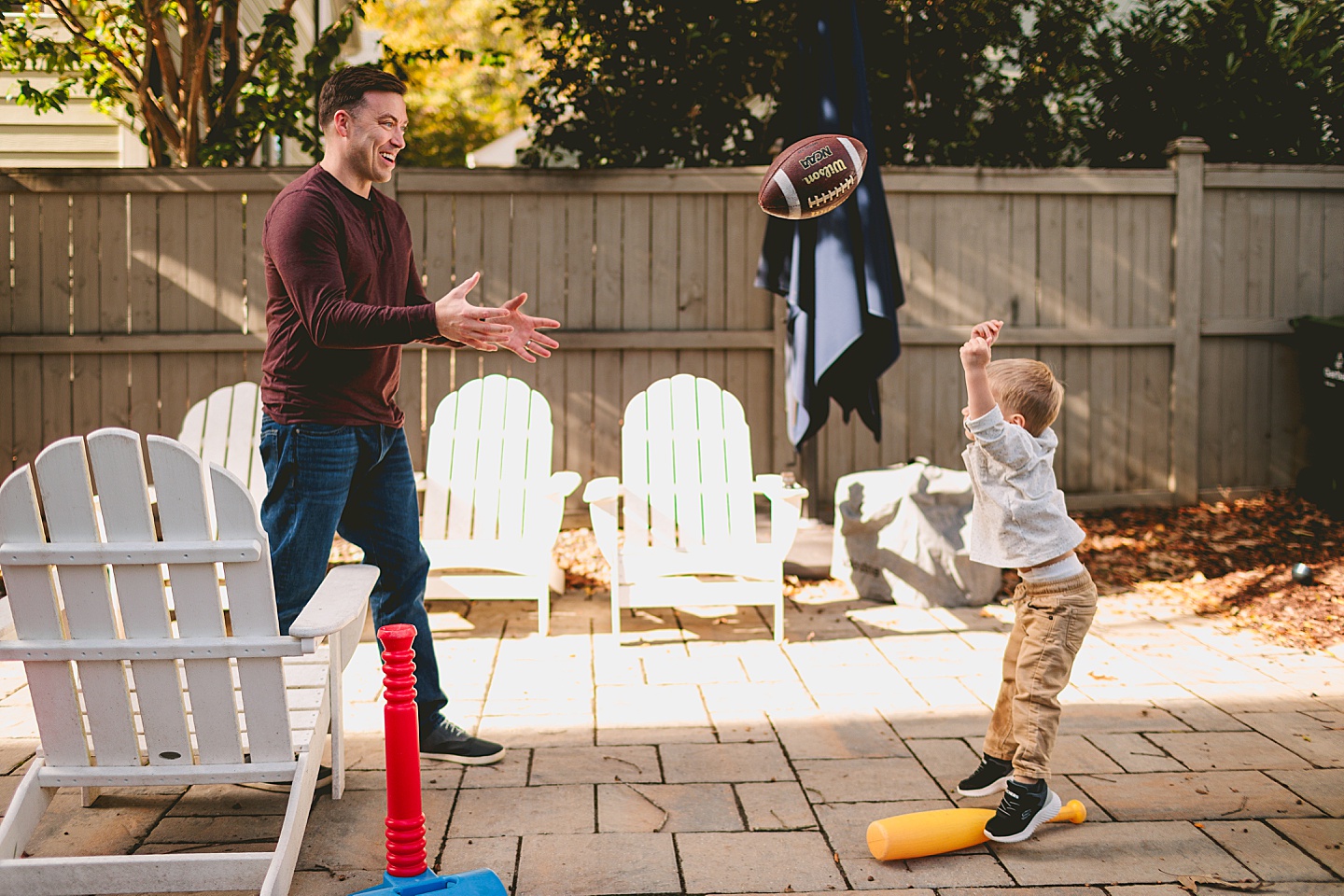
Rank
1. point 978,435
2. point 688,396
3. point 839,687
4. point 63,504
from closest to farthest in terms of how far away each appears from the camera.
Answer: point 63,504 → point 978,435 → point 839,687 → point 688,396

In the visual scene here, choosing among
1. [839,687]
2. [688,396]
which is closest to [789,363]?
[688,396]

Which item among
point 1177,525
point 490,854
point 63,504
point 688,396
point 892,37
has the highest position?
point 892,37

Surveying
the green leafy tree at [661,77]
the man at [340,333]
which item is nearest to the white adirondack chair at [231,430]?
the man at [340,333]

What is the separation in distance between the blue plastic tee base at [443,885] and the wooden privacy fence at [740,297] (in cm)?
354

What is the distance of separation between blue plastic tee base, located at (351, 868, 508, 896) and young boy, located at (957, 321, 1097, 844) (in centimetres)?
117

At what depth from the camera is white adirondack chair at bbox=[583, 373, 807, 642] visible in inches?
168

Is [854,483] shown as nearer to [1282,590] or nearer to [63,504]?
[1282,590]

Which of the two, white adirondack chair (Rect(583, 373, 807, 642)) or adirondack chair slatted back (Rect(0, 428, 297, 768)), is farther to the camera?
white adirondack chair (Rect(583, 373, 807, 642))

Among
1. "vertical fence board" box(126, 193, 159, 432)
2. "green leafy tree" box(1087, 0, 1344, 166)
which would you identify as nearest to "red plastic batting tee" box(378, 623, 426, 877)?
→ "vertical fence board" box(126, 193, 159, 432)

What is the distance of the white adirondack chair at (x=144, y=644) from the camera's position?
2.05m

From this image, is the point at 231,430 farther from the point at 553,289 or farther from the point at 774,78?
the point at 774,78

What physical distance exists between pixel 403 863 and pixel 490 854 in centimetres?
38

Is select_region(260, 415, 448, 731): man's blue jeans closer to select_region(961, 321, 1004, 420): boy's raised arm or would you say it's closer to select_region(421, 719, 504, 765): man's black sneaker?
select_region(421, 719, 504, 765): man's black sneaker

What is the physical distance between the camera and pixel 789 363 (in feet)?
16.3
